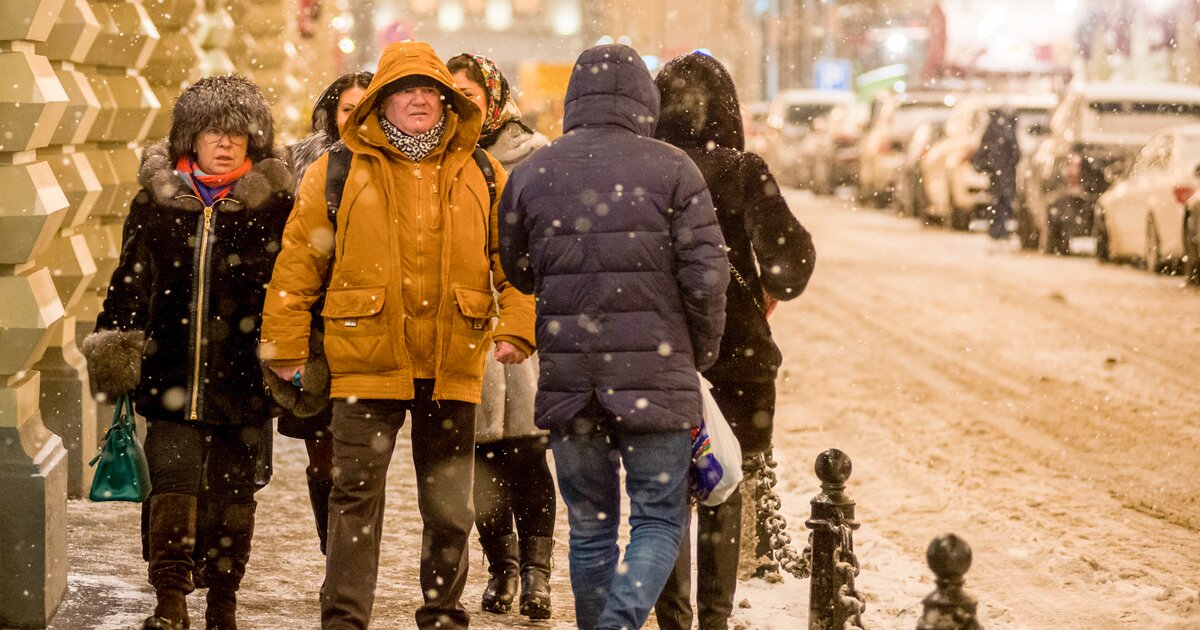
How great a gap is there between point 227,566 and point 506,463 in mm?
1156

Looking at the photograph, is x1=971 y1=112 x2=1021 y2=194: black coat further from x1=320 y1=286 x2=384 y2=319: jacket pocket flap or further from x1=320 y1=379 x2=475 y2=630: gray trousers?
x1=320 y1=286 x2=384 y2=319: jacket pocket flap

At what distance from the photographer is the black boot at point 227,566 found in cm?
572

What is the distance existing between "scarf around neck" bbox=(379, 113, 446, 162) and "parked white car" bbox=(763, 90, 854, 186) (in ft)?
115

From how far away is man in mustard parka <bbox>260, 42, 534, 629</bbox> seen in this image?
528 cm

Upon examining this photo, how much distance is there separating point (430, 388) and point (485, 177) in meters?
0.68

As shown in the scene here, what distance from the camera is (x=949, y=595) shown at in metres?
4.32

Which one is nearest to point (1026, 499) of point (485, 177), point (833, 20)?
point (485, 177)

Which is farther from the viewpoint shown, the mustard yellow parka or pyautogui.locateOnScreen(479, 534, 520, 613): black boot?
pyautogui.locateOnScreen(479, 534, 520, 613): black boot

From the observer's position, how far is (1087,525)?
26.0 ft

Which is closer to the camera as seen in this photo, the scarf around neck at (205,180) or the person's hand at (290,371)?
the person's hand at (290,371)

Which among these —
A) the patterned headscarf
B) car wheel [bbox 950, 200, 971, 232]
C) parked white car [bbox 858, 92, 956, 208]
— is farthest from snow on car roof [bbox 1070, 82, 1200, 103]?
the patterned headscarf

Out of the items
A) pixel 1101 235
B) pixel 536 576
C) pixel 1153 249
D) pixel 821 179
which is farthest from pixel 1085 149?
pixel 536 576

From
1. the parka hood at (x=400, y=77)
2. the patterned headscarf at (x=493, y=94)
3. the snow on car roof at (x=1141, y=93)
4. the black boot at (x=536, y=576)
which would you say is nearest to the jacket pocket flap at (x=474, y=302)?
the parka hood at (x=400, y=77)

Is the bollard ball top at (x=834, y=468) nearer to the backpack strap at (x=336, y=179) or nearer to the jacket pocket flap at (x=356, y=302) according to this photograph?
the backpack strap at (x=336, y=179)
